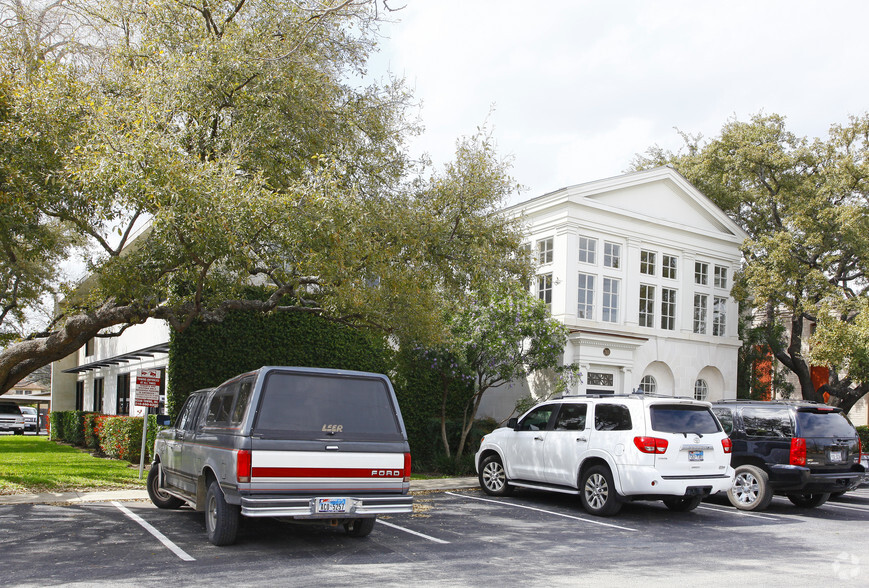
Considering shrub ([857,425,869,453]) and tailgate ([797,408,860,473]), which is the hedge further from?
shrub ([857,425,869,453])

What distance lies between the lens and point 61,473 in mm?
15984

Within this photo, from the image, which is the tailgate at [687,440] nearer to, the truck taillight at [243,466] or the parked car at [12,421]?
the truck taillight at [243,466]

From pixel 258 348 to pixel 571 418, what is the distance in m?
8.23

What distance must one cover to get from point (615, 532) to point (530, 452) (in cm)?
284

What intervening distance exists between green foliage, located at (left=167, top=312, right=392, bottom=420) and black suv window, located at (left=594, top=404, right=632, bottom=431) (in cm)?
596

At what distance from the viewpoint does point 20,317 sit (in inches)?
792

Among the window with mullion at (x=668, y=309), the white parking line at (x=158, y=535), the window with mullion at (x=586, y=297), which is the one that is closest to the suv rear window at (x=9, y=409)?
the window with mullion at (x=586, y=297)

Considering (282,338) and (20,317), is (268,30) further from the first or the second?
(20,317)

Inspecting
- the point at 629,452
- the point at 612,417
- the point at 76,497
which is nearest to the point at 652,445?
the point at 629,452

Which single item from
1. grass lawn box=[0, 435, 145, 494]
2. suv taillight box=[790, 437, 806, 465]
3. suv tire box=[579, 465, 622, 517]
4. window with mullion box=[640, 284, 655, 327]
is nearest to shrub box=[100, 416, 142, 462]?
grass lawn box=[0, 435, 145, 494]

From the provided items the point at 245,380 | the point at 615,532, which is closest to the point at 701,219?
the point at 615,532

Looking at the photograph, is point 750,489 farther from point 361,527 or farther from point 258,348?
point 258,348

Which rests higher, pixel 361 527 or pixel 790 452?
pixel 790 452

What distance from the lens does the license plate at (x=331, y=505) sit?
780cm
